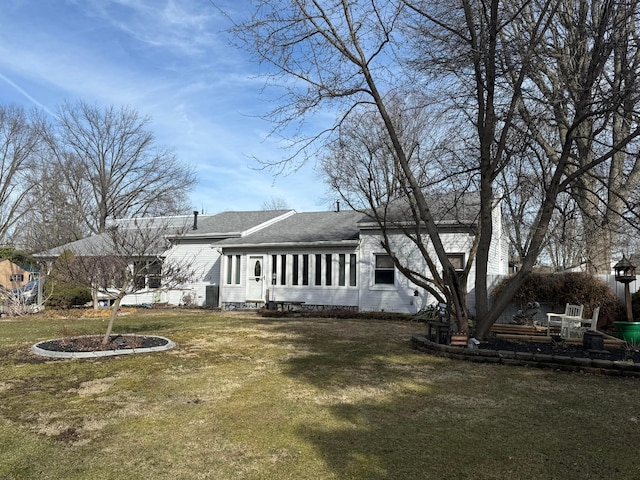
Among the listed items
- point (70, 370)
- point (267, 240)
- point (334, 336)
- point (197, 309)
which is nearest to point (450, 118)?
point (334, 336)

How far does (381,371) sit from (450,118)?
657 cm

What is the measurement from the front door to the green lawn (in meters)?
11.9

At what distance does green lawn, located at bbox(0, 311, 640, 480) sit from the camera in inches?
161

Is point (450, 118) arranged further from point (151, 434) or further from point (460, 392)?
point (151, 434)

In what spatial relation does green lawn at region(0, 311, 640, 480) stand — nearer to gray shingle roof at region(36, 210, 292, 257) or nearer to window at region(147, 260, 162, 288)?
window at region(147, 260, 162, 288)

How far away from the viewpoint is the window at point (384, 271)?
18.8 m

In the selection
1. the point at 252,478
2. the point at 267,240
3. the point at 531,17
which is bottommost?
the point at 252,478

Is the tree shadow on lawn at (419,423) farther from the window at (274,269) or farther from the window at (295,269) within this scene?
the window at (274,269)

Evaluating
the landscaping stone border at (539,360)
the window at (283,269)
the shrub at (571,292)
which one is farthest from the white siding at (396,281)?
the landscaping stone border at (539,360)

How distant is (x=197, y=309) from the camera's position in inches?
845

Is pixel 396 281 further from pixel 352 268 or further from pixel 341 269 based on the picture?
pixel 341 269

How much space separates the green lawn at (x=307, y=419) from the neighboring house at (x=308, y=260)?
29.9 ft

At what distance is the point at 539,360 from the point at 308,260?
12.8m

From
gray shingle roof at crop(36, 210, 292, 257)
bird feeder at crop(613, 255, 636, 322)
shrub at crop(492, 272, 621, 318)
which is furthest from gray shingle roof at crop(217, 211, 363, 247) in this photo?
bird feeder at crop(613, 255, 636, 322)
